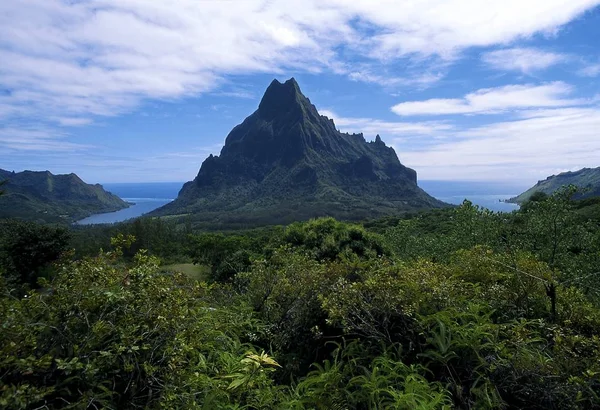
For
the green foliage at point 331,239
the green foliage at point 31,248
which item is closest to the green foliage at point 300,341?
the green foliage at point 331,239

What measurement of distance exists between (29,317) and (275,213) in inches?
5014

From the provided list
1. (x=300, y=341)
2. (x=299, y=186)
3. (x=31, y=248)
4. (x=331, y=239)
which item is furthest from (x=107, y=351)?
(x=299, y=186)

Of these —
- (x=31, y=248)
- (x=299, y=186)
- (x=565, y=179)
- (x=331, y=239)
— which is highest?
(x=565, y=179)

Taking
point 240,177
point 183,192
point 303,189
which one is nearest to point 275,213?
point 303,189

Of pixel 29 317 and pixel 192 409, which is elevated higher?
pixel 29 317

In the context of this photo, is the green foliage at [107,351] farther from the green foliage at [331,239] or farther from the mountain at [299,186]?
the mountain at [299,186]

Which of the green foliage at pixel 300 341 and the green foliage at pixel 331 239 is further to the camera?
the green foliage at pixel 331 239

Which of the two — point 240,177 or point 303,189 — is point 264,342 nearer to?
point 303,189

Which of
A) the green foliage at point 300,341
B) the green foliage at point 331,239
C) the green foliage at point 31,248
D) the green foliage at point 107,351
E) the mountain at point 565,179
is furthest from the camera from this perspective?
the mountain at point 565,179

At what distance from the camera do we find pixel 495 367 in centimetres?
290

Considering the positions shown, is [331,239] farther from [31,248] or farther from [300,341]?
[31,248]

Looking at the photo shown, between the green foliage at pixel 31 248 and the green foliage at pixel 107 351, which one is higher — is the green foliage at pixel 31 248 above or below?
below

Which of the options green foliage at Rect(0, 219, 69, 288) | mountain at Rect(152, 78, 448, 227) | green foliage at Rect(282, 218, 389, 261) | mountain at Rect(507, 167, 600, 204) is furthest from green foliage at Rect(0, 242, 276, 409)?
mountain at Rect(507, 167, 600, 204)

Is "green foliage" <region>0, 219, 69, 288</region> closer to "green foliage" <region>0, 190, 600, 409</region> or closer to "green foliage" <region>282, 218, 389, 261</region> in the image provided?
"green foliage" <region>282, 218, 389, 261</region>
